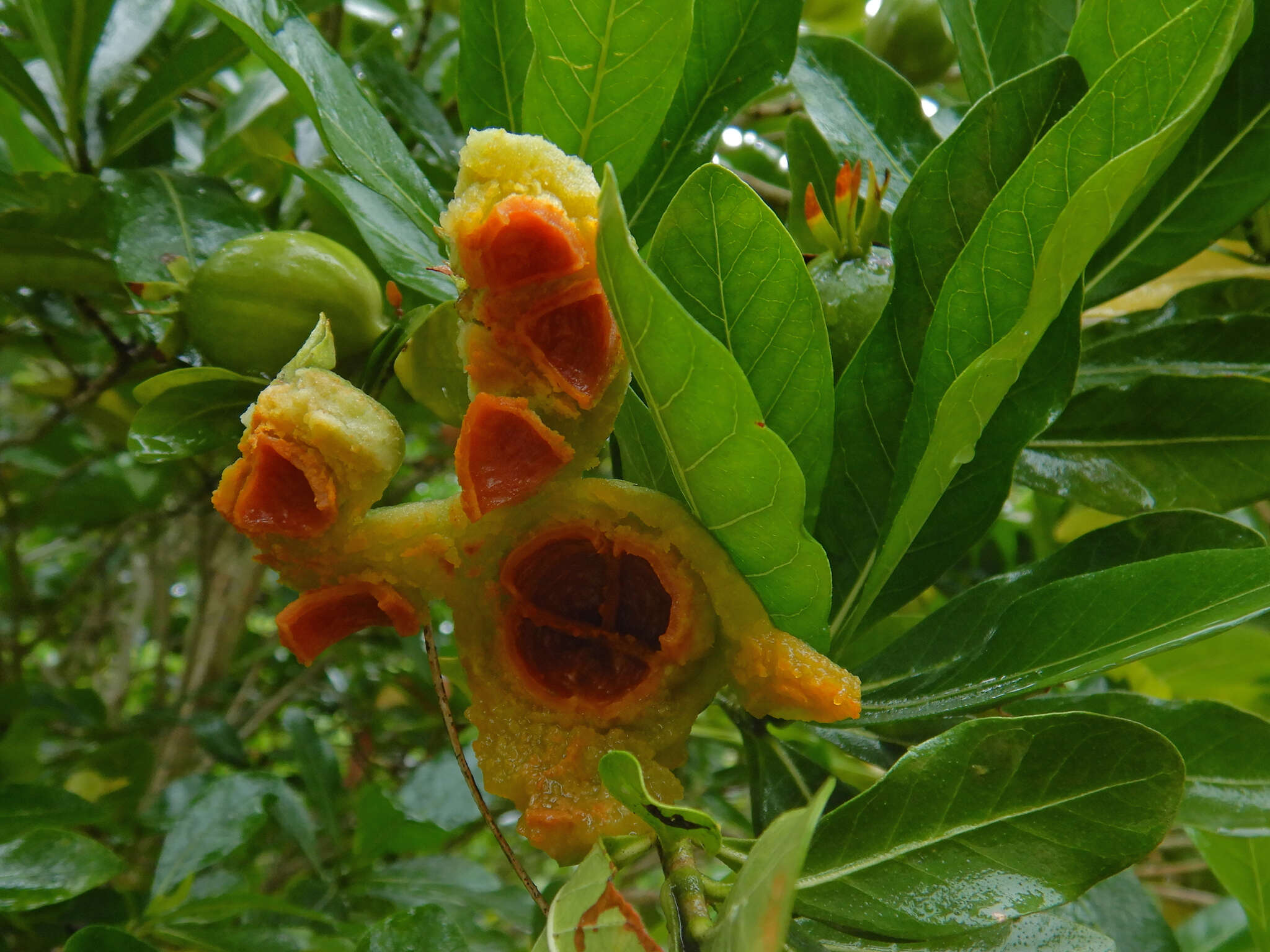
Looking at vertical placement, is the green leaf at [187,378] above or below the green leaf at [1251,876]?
above

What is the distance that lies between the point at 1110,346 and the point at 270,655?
1775mm

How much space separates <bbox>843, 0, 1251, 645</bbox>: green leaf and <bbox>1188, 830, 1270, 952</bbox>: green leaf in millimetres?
636

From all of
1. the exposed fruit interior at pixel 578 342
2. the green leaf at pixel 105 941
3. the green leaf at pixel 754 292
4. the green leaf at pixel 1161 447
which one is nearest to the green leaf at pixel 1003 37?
the green leaf at pixel 1161 447

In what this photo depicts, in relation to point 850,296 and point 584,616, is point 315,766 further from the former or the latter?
point 850,296

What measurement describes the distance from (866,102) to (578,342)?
58 centimetres

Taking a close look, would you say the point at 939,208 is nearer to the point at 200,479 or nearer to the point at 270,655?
the point at 200,479

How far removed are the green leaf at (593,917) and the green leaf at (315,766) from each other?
1145mm

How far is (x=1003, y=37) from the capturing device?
0.89m

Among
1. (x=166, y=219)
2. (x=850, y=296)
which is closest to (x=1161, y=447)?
(x=850, y=296)

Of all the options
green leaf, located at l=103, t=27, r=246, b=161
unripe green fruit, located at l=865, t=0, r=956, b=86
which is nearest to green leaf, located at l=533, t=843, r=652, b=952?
green leaf, located at l=103, t=27, r=246, b=161

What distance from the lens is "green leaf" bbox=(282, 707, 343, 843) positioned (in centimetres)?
155

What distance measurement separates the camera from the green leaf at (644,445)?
631 millimetres

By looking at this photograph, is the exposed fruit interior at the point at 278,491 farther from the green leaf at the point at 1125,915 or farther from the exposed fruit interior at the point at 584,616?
the green leaf at the point at 1125,915

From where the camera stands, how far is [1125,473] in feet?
3.05
